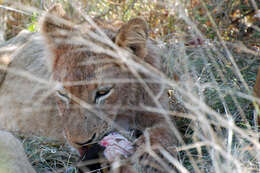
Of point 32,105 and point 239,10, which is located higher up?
point 239,10

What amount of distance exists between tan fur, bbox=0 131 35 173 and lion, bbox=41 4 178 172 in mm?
382

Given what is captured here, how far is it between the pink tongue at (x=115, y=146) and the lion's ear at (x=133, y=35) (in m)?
0.73

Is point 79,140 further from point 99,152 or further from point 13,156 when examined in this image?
point 13,156

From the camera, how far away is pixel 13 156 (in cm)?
276

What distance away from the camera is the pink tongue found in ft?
9.86

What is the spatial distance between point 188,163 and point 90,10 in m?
2.70

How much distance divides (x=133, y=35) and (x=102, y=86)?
0.50 m

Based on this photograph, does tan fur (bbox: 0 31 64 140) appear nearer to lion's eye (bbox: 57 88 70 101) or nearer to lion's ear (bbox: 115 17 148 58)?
lion's eye (bbox: 57 88 70 101)

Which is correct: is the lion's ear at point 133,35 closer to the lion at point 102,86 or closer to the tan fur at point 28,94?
the lion at point 102,86

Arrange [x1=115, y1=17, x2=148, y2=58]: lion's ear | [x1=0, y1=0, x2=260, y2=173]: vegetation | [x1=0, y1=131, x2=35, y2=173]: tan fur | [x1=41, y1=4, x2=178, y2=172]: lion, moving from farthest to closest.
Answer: [x1=0, y1=0, x2=260, y2=173]: vegetation → [x1=115, y1=17, x2=148, y2=58]: lion's ear → [x1=41, y1=4, x2=178, y2=172]: lion → [x1=0, y1=131, x2=35, y2=173]: tan fur

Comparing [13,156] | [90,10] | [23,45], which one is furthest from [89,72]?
[90,10]

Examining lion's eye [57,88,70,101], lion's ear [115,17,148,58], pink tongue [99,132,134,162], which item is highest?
lion's ear [115,17,148,58]

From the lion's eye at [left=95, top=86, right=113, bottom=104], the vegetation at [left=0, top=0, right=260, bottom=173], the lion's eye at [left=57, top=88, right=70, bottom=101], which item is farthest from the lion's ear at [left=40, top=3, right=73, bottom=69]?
the lion's eye at [left=95, top=86, right=113, bottom=104]

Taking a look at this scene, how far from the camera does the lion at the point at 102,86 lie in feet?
9.61
